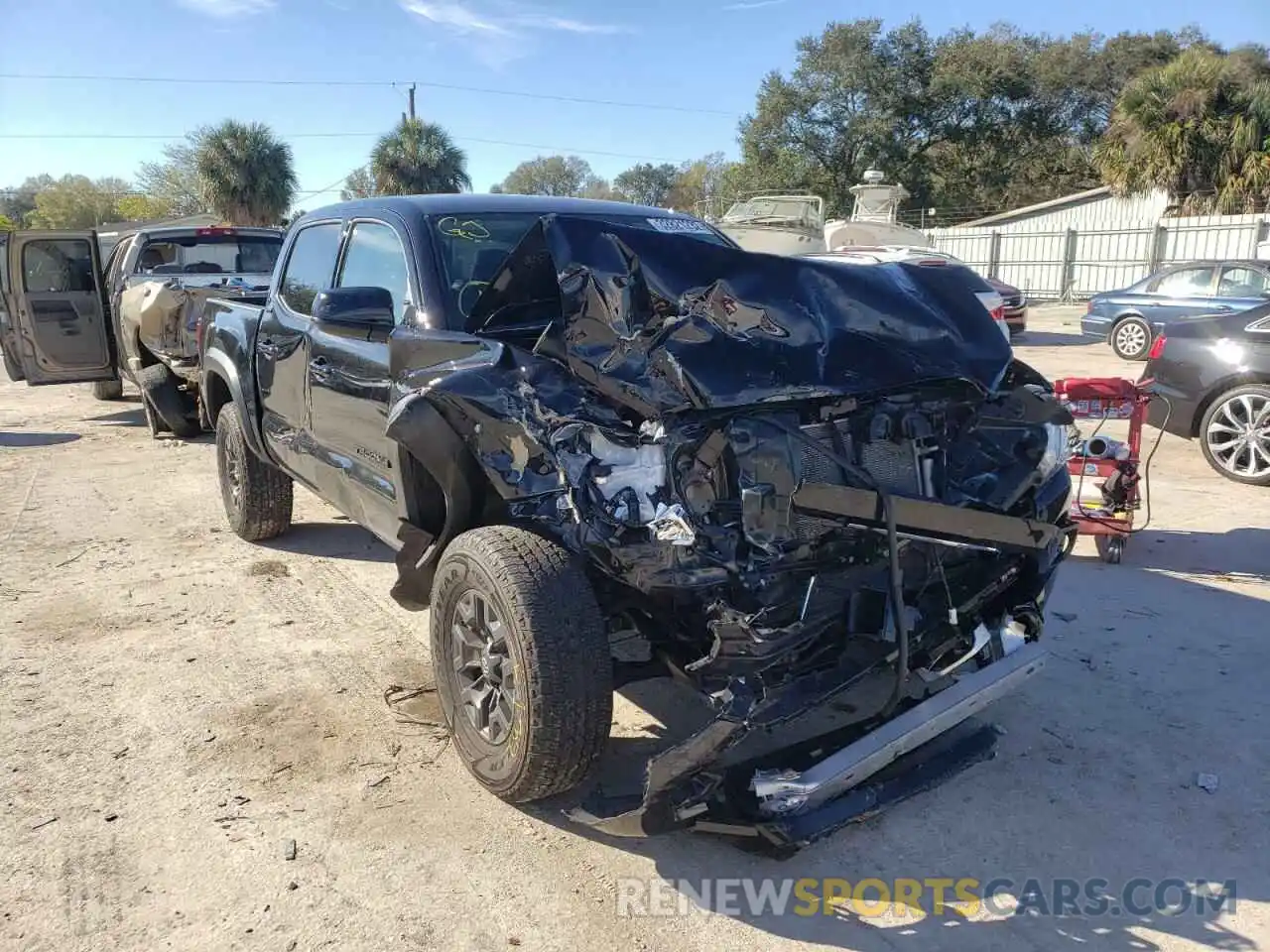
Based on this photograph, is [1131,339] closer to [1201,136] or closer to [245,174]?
[1201,136]

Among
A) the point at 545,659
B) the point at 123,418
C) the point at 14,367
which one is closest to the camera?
the point at 545,659

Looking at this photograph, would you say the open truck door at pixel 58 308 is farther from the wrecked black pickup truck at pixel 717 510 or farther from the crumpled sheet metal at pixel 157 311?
the wrecked black pickup truck at pixel 717 510

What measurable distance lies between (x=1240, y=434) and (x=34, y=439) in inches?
450

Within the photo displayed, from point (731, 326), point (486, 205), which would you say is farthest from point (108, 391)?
point (731, 326)

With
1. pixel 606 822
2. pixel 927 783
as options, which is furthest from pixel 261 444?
pixel 927 783

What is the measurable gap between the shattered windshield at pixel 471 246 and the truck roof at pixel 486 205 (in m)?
0.08

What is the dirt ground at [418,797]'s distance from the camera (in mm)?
2732

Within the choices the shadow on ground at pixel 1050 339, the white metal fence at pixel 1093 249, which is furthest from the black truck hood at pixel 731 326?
the white metal fence at pixel 1093 249

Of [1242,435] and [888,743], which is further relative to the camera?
[1242,435]

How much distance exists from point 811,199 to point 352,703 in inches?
645

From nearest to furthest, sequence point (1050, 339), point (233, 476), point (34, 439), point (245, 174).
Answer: point (233, 476) → point (34, 439) → point (1050, 339) → point (245, 174)

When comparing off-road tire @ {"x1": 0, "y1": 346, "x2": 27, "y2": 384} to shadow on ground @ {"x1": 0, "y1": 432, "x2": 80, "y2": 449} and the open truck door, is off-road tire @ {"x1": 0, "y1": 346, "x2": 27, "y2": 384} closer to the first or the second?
the open truck door

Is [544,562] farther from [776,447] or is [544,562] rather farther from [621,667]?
[776,447]

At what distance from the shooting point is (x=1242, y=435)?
23.4 ft
